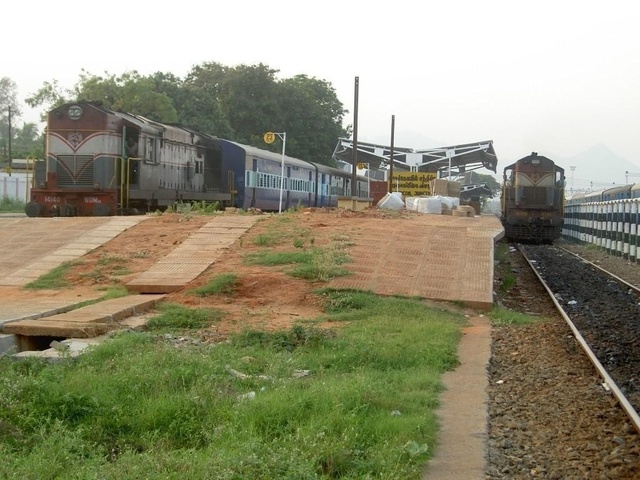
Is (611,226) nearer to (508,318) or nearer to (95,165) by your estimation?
→ (95,165)

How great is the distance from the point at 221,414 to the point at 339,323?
490 cm

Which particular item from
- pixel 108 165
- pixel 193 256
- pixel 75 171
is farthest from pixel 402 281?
pixel 75 171

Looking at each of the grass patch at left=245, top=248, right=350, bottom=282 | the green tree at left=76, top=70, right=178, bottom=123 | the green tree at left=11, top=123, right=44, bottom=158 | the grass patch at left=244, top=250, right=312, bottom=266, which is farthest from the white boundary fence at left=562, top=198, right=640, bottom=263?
the green tree at left=11, top=123, right=44, bottom=158

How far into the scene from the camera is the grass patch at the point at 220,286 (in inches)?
483

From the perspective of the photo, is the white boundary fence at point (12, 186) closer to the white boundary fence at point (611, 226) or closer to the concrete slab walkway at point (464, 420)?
the white boundary fence at point (611, 226)

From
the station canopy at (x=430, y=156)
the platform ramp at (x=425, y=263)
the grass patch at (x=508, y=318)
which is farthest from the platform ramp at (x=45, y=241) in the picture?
the station canopy at (x=430, y=156)

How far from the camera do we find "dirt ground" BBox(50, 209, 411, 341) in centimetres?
1146

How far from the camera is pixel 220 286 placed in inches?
491

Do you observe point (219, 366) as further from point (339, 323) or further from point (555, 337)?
point (555, 337)

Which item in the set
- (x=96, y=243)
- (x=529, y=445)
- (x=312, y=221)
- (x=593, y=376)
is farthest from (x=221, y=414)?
(x=312, y=221)

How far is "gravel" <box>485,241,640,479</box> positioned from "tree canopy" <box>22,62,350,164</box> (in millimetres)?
48357

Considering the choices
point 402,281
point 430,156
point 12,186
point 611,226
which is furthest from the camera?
point 430,156

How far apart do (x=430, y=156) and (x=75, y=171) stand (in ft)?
121

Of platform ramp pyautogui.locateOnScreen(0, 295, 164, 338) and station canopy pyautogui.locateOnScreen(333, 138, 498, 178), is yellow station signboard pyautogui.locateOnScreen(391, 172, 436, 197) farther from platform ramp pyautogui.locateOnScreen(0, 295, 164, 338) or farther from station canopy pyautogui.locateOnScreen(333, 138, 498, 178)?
platform ramp pyautogui.locateOnScreen(0, 295, 164, 338)
